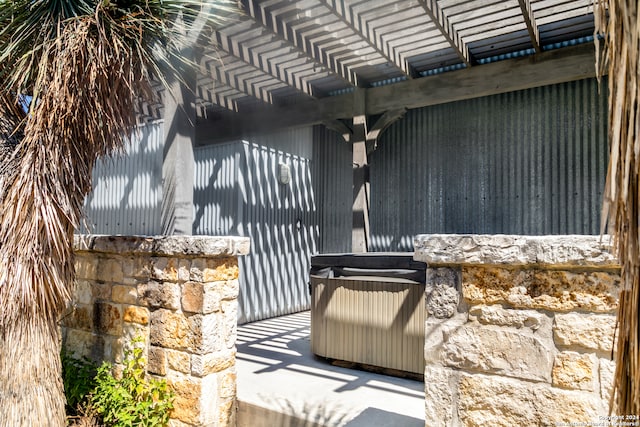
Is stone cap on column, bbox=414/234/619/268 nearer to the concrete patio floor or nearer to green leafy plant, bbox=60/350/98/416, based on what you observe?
the concrete patio floor

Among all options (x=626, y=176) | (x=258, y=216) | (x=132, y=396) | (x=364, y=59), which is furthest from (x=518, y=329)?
(x=258, y=216)

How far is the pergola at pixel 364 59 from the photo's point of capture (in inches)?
144

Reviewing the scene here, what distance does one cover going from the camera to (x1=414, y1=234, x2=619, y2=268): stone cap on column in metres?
1.44

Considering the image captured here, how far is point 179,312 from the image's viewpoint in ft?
8.43

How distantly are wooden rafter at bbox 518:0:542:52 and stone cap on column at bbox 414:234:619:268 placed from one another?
279 cm

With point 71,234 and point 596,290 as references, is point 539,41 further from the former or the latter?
point 71,234

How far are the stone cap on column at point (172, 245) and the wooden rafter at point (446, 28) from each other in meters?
2.50

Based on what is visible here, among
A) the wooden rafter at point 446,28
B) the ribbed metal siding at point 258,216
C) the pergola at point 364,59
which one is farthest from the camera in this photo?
the ribbed metal siding at point 258,216

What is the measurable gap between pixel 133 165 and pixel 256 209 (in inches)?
76.4

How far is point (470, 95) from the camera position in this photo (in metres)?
4.57

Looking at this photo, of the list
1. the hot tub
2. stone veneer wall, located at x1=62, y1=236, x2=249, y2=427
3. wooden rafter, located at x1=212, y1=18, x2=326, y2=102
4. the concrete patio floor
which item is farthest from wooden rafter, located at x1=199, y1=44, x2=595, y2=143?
stone veneer wall, located at x1=62, y1=236, x2=249, y2=427

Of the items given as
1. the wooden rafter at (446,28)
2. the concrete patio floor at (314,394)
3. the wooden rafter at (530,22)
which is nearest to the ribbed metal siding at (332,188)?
the wooden rafter at (446,28)

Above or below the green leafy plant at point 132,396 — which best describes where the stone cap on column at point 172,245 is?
above

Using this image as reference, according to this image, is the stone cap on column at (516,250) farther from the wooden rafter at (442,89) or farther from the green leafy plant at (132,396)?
the wooden rafter at (442,89)
